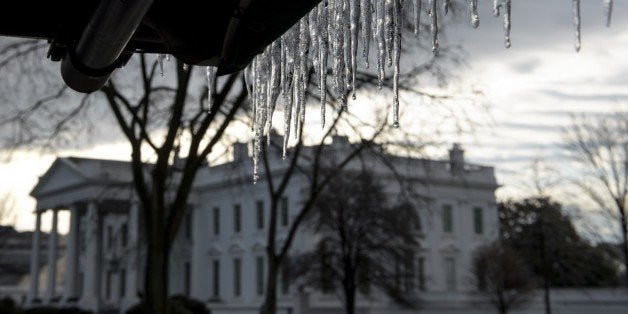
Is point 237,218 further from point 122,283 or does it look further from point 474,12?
point 474,12

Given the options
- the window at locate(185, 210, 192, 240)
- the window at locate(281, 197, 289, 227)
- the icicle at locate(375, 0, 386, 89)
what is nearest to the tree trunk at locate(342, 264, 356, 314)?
the window at locate(281, 197, 289, 227)

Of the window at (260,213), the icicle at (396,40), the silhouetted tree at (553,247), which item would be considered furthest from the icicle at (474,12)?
the window at (260,213)

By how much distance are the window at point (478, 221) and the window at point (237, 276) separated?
53.2ft

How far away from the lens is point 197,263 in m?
53.3

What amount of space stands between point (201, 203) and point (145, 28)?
52.2m

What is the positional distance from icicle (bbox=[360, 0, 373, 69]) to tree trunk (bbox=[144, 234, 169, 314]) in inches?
497

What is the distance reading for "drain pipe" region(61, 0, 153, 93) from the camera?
2.69 m

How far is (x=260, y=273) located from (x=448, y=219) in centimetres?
1320

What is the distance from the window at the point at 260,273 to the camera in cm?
4774

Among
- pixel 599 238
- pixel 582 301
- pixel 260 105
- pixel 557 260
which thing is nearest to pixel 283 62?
pixel 260 105

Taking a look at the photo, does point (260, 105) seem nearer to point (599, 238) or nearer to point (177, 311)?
point (177, 311)

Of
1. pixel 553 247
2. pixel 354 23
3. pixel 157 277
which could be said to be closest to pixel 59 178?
pixel 553 247

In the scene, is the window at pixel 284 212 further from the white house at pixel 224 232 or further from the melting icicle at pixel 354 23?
the melting icicle at pixel 354 23

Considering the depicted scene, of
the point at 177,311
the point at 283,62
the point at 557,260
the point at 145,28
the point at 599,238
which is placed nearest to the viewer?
the point at 145,28
